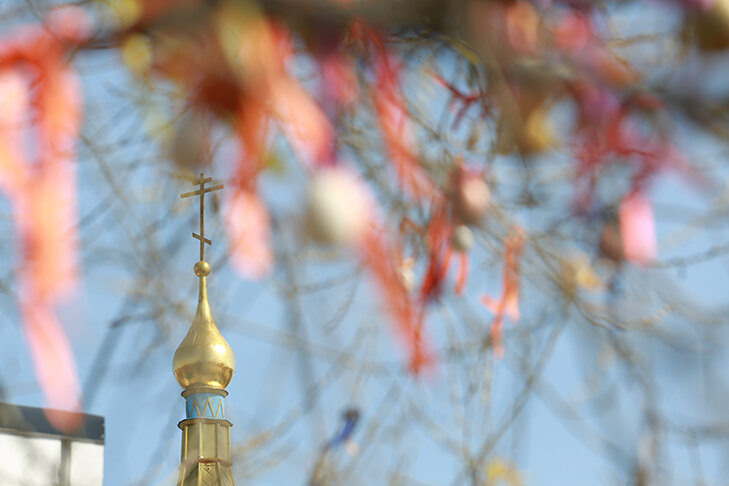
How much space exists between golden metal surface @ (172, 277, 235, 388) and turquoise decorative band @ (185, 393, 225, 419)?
1.36 ft

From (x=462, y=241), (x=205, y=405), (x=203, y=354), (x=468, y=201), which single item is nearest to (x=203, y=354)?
(x=203, y=354)

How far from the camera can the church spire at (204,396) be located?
16.2 metres

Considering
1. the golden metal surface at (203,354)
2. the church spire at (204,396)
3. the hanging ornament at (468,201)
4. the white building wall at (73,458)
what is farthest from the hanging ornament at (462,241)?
the golden metal surface at (203,354)

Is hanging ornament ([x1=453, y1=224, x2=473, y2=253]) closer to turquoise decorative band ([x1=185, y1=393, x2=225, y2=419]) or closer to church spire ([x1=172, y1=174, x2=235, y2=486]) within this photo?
church spire ([x1=172, y1=174, x2=235, y2=486])

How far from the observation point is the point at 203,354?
16203 millimetres

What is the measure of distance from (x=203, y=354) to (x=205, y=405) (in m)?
1.04

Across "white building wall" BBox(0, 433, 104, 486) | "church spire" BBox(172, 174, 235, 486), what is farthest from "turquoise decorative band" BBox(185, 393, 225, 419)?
"white building wall" BBox(0, 433, 104, 486)

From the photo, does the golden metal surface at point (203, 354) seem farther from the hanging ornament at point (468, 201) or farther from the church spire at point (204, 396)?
the hanging ornament at point (468, 201)

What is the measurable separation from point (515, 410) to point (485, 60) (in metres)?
1.49

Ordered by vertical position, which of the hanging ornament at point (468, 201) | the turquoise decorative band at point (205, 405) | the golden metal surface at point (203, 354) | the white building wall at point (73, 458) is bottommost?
the hanging ornament at point (468, 201)

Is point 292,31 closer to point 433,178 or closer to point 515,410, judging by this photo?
point 433,178

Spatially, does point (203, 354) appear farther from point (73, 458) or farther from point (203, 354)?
point (73, 458)

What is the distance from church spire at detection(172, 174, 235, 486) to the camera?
1625cm

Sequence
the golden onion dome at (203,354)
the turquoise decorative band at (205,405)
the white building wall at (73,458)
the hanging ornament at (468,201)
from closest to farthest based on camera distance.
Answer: the hanging ornament at (468,201) < the white building wall at (73,458) < the golden onion dome at (203,354) < the turquoise decorative band at (205,405)
